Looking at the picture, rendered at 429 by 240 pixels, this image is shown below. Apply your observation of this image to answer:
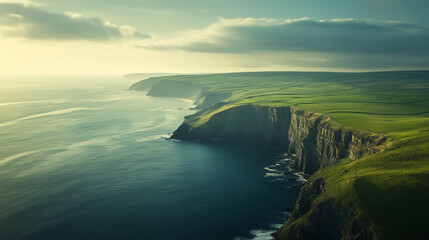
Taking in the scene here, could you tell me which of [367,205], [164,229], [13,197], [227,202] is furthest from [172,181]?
[367,205]

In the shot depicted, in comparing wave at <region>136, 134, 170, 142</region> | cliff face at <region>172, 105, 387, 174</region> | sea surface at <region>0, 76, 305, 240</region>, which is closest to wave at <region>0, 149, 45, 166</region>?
sea surface at <region>0, 76, 305, 240</region>

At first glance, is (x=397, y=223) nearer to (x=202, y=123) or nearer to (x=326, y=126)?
(x=326, y=126)

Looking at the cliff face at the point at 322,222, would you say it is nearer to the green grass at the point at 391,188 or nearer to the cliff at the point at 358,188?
the cliff at the point at 358,188

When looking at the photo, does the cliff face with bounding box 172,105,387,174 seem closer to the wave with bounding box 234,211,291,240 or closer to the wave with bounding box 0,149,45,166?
the wave with bounding box 234,211,291,240

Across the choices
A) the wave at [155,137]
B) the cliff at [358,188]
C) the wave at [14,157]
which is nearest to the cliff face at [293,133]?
the cliff at [358,188]

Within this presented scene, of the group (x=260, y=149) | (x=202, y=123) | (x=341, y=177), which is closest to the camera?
(x=341, y=177)

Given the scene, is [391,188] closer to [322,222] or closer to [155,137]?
[322,222]

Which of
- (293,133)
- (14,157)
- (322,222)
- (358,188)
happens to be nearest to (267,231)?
(322,222)
